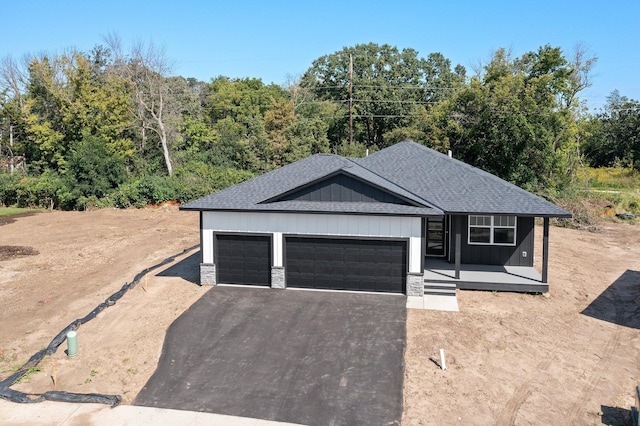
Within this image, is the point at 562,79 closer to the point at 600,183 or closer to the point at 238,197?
the point at 600,183

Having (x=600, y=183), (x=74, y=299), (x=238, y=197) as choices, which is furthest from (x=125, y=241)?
(x=600, y=183)

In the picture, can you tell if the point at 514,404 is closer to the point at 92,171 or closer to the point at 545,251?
the point at 545,251

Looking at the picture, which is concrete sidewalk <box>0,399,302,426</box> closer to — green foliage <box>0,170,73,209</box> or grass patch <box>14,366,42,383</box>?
grass patch <box>14,366,42,383</box>

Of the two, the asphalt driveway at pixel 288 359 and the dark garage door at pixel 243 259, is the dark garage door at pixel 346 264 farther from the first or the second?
the dark garage door at pixel 243 259

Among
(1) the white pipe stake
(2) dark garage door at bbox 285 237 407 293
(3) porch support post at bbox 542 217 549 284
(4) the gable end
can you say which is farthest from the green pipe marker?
(3) porch support post at bbox 542 217 549 284

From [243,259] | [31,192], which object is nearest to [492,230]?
[243,259]

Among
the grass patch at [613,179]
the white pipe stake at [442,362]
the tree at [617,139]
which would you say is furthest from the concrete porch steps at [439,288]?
the tree at [617,139]
